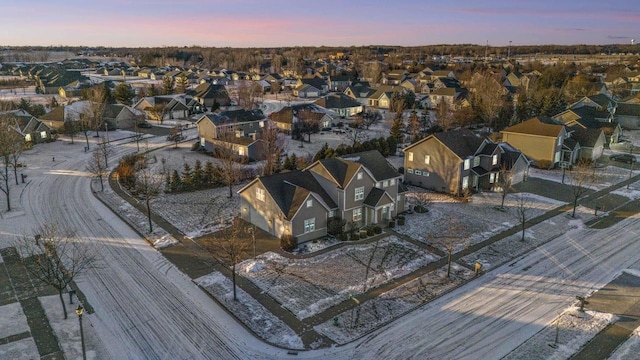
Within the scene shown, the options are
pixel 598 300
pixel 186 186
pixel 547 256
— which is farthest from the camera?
pixel 186 186

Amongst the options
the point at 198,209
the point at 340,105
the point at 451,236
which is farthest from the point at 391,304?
the point at 340,105

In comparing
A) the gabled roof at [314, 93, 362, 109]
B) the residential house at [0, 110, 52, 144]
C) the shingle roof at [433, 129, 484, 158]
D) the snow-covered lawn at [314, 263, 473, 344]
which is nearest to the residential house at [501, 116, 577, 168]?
the shingle roof at [433, 129, 484, 158]

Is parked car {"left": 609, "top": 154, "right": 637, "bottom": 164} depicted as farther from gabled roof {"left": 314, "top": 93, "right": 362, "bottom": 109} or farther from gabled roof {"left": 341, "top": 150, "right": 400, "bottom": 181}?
gabled roof {"left": 314, "top": 93, "right": 362, "bottom": 109}

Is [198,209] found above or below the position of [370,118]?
below

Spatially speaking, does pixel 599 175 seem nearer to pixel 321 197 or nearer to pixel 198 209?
pixel 321 197

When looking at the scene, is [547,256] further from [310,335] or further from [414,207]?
[310,335]

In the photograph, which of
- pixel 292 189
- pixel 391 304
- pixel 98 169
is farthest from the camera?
pixel 98 169

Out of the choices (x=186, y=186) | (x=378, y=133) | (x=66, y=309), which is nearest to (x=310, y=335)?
(x=66, y=309)
